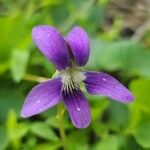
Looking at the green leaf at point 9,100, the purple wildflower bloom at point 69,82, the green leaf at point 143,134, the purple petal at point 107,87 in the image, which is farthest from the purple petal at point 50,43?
the green leaf at point 9,100

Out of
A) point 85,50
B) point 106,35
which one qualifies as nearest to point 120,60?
point 106,35

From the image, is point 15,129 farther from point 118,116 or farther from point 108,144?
point 118,116

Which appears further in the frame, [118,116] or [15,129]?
[118,116]

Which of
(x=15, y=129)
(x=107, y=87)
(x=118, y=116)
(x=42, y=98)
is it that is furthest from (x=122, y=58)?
(x=42, y=98)

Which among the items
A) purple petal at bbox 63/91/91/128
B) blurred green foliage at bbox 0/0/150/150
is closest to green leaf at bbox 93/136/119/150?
blurred green foliage at bbox 0/0/150/150

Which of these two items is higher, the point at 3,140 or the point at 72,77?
the point at 72,77

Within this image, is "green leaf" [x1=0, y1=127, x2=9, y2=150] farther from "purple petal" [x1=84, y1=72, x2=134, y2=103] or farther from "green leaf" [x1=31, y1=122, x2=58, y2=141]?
"purple petal" [x1=84, y1=72, x2=134, y2=103]
